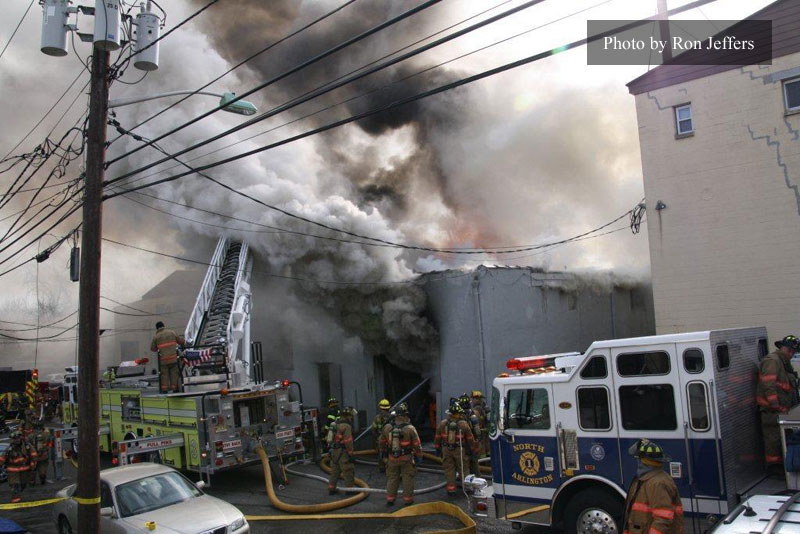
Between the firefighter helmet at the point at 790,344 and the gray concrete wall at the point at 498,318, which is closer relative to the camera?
the firefighter helmet at the point at 790,344

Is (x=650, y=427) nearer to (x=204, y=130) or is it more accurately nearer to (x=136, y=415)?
(x=136, y=415)

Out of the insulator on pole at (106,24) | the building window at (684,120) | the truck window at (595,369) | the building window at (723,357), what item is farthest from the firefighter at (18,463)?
the building window at (684,120)

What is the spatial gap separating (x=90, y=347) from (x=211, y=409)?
12.3 ft

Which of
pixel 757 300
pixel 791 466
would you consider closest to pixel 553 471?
pixel 791 466

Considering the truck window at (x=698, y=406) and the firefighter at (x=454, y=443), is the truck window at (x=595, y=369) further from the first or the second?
the firefighter at (x=454, y=443)

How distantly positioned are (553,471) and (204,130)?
1529 cm

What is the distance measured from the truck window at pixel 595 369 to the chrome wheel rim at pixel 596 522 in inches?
53.6

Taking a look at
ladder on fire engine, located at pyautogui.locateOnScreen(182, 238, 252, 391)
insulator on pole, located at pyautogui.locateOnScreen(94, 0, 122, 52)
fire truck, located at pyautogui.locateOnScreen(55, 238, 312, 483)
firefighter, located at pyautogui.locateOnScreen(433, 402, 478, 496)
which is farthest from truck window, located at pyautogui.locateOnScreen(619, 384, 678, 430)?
ladder on fire engine, located at pyautogui.locateOnScreen(182, 238, 252, 391)

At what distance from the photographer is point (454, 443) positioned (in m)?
9.67

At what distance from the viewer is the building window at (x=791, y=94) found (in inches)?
482

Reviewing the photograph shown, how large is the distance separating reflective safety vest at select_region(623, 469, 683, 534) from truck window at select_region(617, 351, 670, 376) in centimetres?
147

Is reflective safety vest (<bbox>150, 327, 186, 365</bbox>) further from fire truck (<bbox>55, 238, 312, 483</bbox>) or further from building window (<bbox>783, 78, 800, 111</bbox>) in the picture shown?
building window (<bbox>783, 78, 800, 111</bbox>)

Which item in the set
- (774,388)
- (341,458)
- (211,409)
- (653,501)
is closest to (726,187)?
(774,388)

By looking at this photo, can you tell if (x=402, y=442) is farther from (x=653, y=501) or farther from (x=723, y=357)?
(x=653, y=501)
